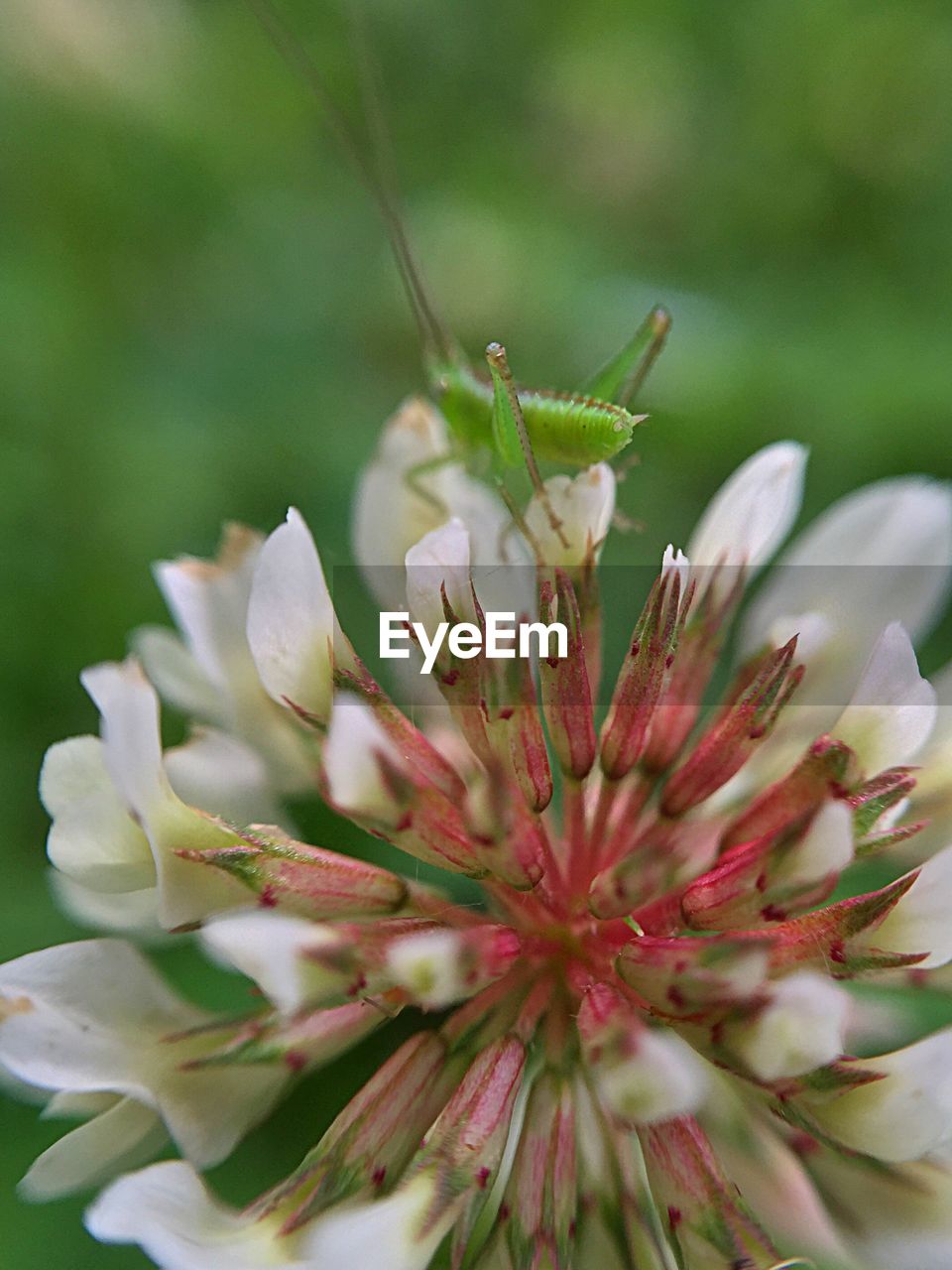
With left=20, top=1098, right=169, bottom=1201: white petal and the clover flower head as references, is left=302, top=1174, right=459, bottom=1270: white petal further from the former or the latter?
left=20, top=1098, right=169, bottom=1201: white petal

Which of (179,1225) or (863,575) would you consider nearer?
(179,1225)

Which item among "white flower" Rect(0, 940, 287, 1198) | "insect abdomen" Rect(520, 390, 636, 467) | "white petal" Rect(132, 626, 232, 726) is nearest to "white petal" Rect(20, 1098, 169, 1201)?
"white flower" Rect(0, 940, 287, 1198)

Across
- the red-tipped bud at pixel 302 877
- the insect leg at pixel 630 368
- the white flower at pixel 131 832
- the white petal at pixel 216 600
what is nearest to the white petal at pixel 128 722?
the white flower at pixel 131 832

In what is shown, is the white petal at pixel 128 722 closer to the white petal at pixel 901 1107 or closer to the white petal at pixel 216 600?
the white petal at pixel 216 600

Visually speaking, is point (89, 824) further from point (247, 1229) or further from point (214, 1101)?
point (247, 1229)

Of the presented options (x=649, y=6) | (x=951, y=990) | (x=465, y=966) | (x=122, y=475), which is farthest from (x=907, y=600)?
(x=649, y=6)

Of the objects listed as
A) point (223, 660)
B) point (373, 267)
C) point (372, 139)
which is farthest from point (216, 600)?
point (372, 139)

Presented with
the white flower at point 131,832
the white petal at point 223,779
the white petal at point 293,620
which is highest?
the white petal at point 293,620

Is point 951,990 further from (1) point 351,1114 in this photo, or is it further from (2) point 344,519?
(2) point 344,519
